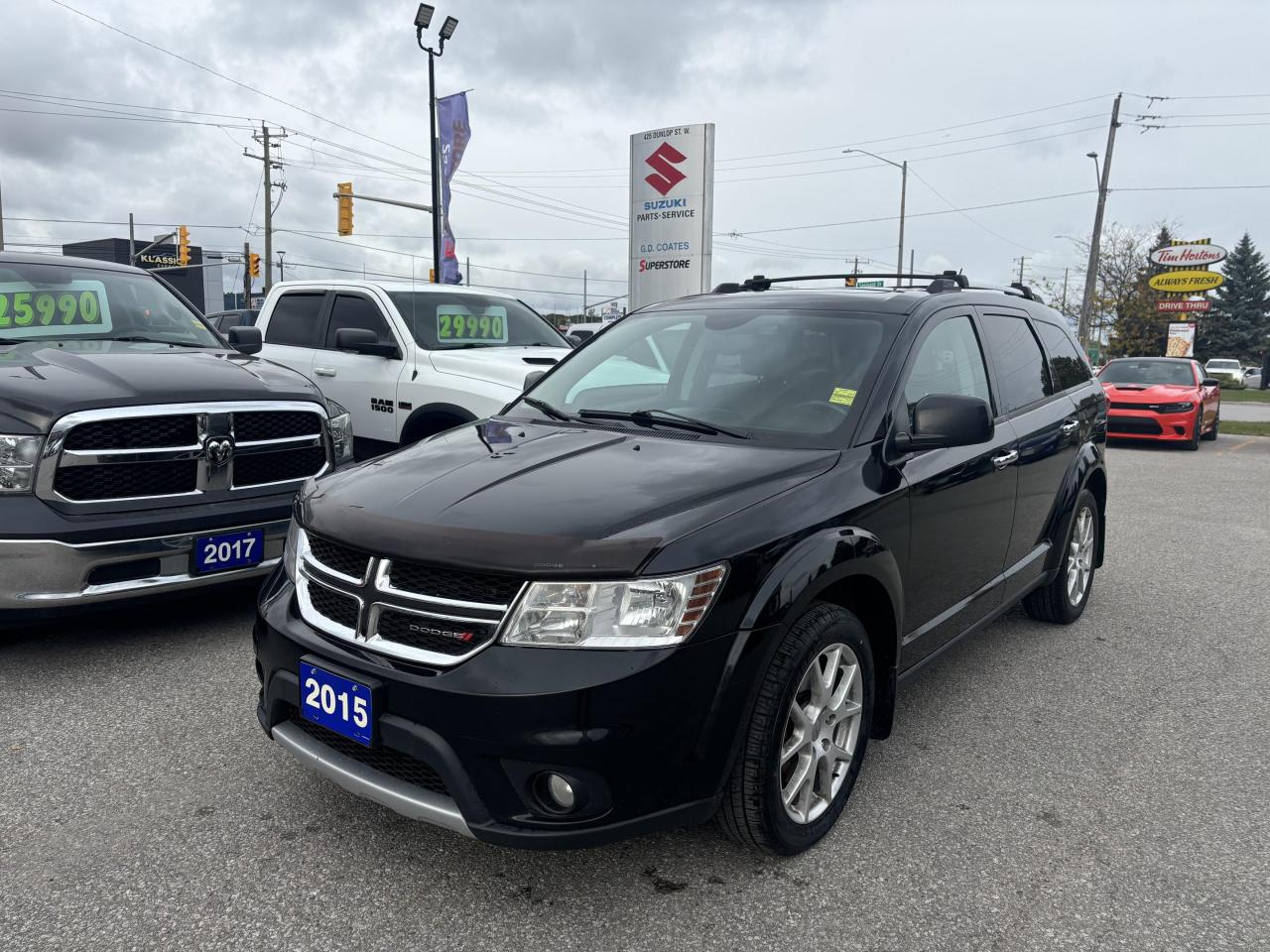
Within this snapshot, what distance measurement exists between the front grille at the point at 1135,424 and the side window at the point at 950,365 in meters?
12.2

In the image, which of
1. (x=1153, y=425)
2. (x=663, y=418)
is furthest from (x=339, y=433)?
(x=1153, y=425)

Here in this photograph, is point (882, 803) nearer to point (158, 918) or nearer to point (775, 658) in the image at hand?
point (775, 658)

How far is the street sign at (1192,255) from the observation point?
3906 cm

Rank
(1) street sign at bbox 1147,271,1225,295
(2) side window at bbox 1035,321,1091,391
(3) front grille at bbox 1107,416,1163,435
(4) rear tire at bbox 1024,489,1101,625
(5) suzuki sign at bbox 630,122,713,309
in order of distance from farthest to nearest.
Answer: (1) street sign at bbox 1147,271,1225,295
(3) front grille at bbox 1107,416,1163,435
(5) suzuki sign at bbox 630,122,713,309
(4) rear tire at bbox 1024,489,1101,625
(2) side window at bbox 1035,321,1091,391

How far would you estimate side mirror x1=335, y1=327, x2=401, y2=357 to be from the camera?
20.8 feet

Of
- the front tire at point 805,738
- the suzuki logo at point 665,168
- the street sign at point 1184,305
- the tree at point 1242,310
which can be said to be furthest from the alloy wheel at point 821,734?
the tree at point 1242,310

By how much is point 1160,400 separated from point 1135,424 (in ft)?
1.68

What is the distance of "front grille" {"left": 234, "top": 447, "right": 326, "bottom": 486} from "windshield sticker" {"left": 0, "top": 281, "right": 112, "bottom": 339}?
5.06 feet

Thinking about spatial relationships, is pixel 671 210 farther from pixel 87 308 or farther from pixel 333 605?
pixel 333 605

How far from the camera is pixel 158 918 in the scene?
238 cm

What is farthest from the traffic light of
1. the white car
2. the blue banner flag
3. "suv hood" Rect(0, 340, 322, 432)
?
the white car

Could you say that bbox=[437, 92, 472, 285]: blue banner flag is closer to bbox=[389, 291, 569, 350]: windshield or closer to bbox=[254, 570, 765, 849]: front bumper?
bbox=[389, 291, 569, 350]: windshield

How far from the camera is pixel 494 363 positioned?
658 centimetres

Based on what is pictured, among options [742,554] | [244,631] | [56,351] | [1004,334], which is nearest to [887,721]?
[742,554]
